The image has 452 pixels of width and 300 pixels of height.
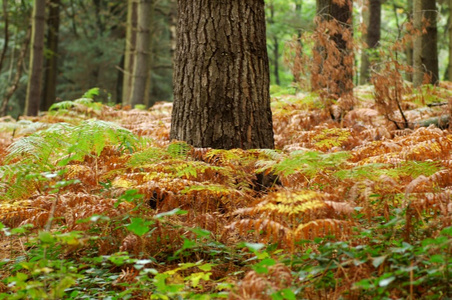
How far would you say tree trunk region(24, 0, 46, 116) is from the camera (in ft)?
38.5

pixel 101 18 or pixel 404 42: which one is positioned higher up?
pixel 101 18

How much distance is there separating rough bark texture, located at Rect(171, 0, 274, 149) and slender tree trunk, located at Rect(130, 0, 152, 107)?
27.3ft

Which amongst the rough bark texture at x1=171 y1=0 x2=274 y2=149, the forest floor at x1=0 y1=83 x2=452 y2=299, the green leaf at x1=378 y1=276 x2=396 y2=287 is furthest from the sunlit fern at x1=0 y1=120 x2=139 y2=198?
the green leaf at x1=378 y1=276 x2=396 y2=287

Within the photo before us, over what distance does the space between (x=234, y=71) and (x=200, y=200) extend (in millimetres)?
1331

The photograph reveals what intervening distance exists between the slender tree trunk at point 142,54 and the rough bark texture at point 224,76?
8.33 meters

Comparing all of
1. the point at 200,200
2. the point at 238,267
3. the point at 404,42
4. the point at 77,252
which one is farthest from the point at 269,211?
the point at 404,42

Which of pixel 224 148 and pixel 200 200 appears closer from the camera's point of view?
pixel 200 200

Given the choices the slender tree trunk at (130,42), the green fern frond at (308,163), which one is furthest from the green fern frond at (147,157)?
the slender tree trunk at (130,42)

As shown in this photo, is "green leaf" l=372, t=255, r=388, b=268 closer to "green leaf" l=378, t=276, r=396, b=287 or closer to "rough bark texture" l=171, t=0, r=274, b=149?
"green leaf" l=378, t=276, r=396, b=287

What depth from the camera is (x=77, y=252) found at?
3.28m

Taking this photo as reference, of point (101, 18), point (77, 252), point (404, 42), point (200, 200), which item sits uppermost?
point (101, 18)

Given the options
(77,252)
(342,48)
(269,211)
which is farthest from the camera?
(342,48)

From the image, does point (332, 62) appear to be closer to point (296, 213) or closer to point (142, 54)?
point (296, 213)

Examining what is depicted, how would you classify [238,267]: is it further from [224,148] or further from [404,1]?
[404,1]
